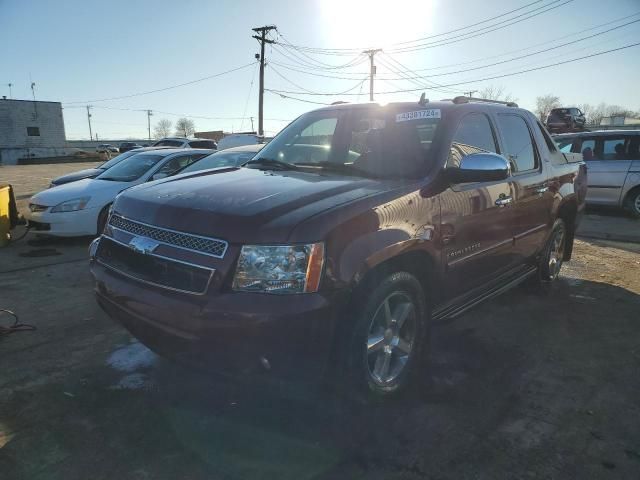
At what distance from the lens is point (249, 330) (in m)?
2.21

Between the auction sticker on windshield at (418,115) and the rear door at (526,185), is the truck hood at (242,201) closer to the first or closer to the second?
the auction sticker on windshield at (418,115)

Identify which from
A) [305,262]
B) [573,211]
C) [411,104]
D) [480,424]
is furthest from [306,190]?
[573,211]

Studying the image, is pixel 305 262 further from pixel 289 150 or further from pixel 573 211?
pixel 573 211

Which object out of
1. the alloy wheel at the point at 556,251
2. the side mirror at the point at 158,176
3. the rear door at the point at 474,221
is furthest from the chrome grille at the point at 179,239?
the side mirror at the point at 158,176

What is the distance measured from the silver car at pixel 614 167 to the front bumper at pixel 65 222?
957 centimetres

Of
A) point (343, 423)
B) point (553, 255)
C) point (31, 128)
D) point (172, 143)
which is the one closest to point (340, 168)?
point (343, 423)

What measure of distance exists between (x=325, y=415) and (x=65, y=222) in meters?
6.31

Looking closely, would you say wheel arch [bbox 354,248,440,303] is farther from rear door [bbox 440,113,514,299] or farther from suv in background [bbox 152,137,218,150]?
suv in background [bbox 152,137,218,150]

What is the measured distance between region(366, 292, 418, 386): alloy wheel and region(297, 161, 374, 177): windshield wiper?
901mm

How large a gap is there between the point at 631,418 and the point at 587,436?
1.34 feet

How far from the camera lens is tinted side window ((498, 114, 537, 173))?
411 cm

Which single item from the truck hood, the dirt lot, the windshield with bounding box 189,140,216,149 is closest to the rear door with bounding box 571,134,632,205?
the dirt lot

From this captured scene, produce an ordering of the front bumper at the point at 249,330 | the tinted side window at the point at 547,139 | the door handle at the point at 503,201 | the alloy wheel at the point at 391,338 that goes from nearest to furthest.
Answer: the front bumper at the point at 249,330
the alloy wheel at the point at 391,338
the door handle at the point at 503,201
the tinted side window at the point at 547,139

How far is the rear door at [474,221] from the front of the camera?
10.5ft
